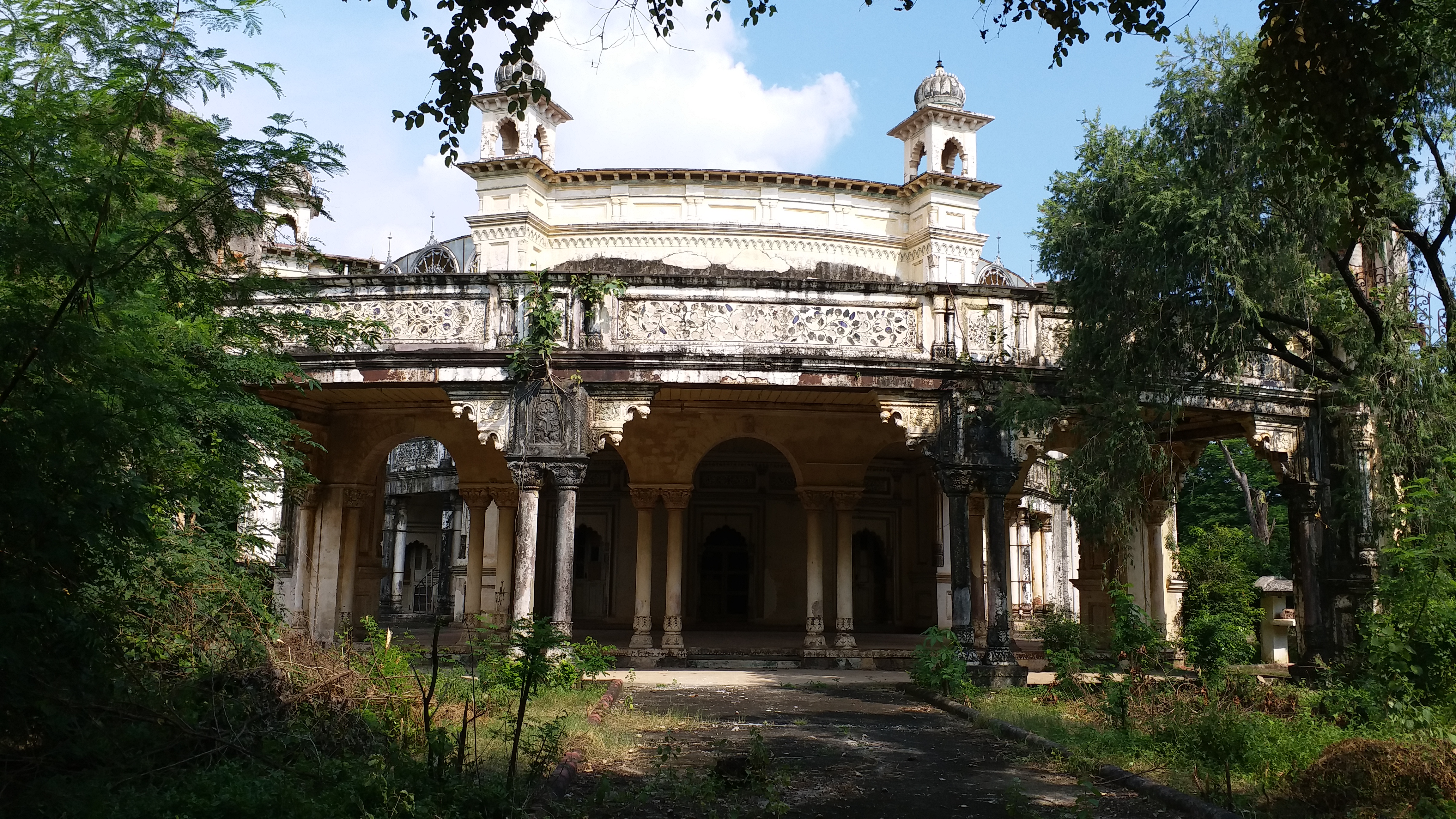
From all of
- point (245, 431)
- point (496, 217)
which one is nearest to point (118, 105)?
point (245, 431)

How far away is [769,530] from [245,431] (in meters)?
12.5

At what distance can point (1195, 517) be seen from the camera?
33906 mm

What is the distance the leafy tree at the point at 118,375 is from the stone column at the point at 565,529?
361 centimetres

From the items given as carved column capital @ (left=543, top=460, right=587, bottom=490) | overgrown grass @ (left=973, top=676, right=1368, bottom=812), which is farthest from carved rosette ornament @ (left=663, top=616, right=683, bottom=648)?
overgrown grass @ (left=973, top=676, right=1368, bottom=812)

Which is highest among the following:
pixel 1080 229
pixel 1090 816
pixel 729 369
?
pixel 1080 229

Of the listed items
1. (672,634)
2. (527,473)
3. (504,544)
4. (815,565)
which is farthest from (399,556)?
(527,473)

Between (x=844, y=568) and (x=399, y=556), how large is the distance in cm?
1764

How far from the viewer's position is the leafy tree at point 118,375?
5.17 metres

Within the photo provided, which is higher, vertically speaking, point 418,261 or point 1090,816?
point 418,261

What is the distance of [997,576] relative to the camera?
452 inches

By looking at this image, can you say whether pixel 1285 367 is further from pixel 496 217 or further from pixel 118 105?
pixel 496 217

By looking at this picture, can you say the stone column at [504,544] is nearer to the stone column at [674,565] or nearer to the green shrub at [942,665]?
the stone column at [674,565]

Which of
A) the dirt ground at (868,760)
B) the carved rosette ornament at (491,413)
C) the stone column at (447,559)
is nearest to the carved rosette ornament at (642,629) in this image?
the dirt ground at (868,760)

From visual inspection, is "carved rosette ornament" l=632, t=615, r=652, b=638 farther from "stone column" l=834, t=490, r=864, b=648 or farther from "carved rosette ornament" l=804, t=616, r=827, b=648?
"stone column" l=834, t=490, r=864, b=648
